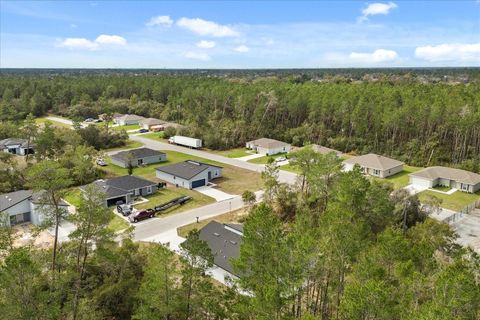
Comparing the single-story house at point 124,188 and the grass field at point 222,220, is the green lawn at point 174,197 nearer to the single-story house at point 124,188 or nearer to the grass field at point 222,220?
the single-story house at point 124,188

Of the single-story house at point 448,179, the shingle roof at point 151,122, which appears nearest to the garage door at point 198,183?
the single-story house at point 448,179

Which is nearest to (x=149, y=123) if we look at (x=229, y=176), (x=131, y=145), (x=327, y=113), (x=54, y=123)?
(x=131, y=145)

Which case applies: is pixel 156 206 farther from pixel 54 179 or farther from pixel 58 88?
pixel 58 88

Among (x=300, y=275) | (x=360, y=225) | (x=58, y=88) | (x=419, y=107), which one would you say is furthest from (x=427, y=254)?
(x=58, y=88)

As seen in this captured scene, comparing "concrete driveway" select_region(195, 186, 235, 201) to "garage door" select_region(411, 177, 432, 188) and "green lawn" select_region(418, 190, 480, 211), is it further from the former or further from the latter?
"garage door" select_region(411, 177, 432, 188)

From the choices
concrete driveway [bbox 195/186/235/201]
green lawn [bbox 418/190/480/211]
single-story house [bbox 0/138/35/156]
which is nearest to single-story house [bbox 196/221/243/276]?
concrete driveway [bbox 195/186/235/201]

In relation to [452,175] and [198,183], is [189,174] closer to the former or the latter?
[198,183]

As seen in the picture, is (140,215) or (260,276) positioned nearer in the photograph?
(260,276)
